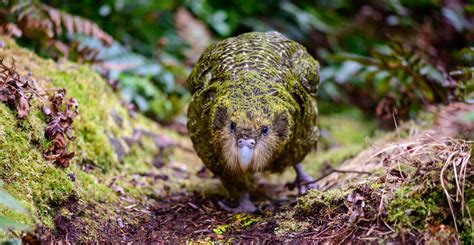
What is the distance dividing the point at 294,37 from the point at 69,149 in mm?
6390

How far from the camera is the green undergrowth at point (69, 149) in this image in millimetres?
3588

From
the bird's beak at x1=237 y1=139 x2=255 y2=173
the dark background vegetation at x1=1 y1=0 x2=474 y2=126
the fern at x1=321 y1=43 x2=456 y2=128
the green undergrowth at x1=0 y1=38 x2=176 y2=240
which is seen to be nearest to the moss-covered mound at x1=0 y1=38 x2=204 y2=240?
the green undergrowth at x1=0 y1=38 x2=176 y2=240

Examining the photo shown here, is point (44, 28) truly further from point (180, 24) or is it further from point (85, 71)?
point (180, 24)

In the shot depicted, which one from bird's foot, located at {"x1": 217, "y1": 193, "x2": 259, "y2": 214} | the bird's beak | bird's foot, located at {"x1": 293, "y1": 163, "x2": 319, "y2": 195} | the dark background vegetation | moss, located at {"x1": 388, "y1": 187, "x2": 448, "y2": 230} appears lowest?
bird's foot, located at {"x1": 293, "y1": 163, "x2": 319, "y2": 195}

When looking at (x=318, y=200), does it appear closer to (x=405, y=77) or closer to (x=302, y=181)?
(x=302, y=181)

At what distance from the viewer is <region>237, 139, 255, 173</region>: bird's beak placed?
13.5 feet

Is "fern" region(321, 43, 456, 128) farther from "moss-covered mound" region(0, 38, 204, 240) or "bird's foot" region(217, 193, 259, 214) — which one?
"moss-covered mound" region(0, 38, 204, 240)

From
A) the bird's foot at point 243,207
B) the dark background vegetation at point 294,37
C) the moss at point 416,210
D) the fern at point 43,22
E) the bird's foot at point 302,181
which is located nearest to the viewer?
the moss at point 416,210

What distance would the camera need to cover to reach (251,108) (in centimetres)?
416

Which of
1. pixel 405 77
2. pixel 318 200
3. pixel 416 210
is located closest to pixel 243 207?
pixel 318 200

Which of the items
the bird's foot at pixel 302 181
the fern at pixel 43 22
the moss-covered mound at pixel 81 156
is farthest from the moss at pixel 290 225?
the fern at pixel 43 22

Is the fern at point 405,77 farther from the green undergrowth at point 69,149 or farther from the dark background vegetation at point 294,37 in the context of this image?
the green undergrowth at point 69,149

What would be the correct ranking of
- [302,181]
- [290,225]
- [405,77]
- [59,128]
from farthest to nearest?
[405,77]
[302,181]
[59,128]
[290,225]

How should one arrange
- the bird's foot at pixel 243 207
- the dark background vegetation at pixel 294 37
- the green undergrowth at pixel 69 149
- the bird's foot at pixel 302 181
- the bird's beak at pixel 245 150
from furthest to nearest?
1. the dark background vegetation at pixel 294 37
2. the bird's foot at pixel 302 181
3. the bird's foot at pixel 243 207
4. the bird's beak at pixel 245 150
5. the green undergrowth at pixel 69 149
